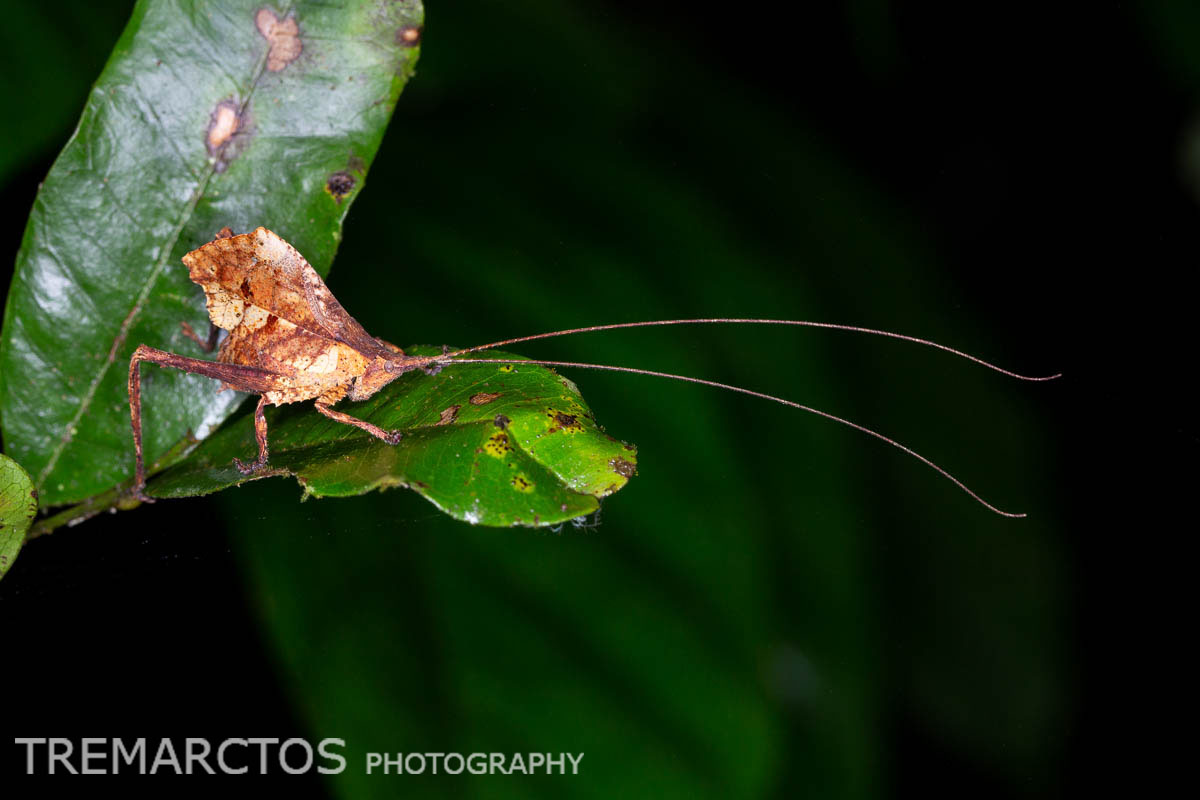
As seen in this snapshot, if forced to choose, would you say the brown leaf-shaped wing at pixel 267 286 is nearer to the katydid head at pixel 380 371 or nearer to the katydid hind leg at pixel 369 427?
the katydid head at pixel 380 371

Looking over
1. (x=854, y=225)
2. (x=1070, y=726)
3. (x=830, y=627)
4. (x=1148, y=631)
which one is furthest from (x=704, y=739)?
(x=854, y=225)

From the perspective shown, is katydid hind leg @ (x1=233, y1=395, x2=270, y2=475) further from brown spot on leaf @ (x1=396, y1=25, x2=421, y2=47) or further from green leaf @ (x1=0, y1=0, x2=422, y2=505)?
brown spot on leaf @ (x1=396, y1=25, x2=421, y2=47)

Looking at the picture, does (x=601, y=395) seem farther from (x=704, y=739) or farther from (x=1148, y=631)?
(x=1148, y=631)

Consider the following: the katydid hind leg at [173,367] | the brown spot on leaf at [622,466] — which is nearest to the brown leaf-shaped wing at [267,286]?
the katydid hind leg at [173,367]

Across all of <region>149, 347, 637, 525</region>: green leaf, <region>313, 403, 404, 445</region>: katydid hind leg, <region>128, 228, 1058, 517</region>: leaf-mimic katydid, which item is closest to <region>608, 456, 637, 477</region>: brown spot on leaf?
<region>149, 347, 637, 525</region>: green leaf

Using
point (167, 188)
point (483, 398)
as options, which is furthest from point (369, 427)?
point (167, 188)

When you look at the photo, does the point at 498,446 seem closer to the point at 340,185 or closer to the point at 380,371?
the point at 380,371
